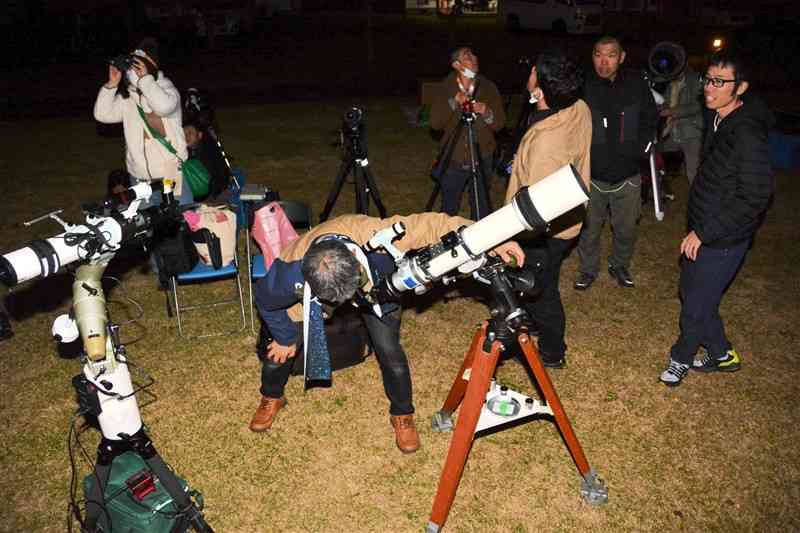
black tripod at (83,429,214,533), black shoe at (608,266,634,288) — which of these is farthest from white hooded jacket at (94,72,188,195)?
black shoe at (608,266,634,288)

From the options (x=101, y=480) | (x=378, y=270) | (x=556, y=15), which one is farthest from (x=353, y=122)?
(x=556, y=15)

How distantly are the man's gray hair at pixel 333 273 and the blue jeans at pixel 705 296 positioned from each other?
265cm

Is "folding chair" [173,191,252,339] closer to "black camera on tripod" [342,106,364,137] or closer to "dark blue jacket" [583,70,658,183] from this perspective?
"black camera on tripod" [342,106,364,137]

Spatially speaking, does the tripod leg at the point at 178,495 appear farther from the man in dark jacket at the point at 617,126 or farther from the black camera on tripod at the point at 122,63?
Answer: the man in dark jacket at the point at 617,126

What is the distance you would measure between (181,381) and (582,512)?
3.11 meters

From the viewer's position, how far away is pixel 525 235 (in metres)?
3.92

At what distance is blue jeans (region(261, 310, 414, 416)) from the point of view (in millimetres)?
3754

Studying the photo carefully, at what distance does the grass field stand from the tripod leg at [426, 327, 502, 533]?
0.97 feet

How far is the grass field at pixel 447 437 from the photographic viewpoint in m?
3.61

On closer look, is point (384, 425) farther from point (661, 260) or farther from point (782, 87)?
point (782, 87)

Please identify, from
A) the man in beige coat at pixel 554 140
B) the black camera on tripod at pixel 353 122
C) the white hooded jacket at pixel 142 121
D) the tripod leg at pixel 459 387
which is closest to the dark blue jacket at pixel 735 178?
the man in beige coat at pixel 554 140

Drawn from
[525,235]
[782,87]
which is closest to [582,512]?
[525,235]

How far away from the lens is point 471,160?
19.3ft

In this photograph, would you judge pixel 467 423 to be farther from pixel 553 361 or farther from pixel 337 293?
pixel 553 361
